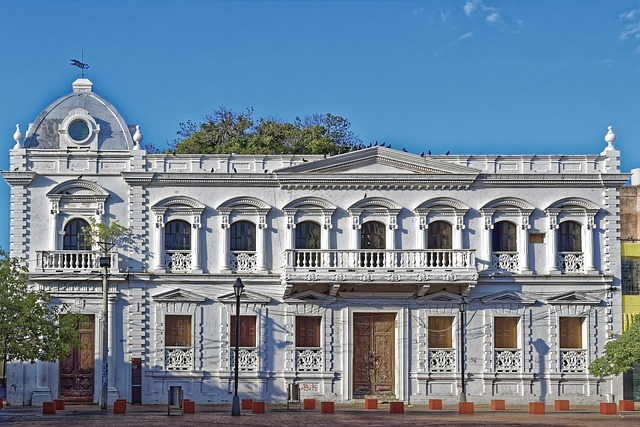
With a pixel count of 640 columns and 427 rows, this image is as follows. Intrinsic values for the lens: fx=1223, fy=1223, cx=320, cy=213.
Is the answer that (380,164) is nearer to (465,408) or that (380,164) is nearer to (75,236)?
(465,408)

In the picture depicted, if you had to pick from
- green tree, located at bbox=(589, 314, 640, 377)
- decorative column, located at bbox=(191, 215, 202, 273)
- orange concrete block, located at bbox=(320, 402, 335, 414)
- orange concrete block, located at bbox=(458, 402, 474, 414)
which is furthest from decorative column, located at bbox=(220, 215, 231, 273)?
green tree, located at bbox=(589, 314, 640, 377)

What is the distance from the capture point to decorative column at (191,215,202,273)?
48156mm

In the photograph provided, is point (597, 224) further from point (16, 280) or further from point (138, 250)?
point (16, 280)

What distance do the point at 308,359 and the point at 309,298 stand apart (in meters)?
2.39

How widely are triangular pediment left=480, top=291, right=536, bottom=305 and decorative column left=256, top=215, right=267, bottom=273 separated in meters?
8.73

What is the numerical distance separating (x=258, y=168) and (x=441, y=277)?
8474 mm

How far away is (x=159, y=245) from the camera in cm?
4816

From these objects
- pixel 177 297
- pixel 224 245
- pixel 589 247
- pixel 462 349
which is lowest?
pixel 462 349

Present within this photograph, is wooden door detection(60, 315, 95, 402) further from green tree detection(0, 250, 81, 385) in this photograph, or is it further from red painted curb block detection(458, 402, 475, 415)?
red painted curb block detection(458, 402, 475, 415)

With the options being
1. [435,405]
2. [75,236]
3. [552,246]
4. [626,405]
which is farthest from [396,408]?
[75,236]

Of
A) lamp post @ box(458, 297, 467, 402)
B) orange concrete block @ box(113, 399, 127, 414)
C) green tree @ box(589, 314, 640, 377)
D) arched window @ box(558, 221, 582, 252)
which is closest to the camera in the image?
orange concrete block @ box(113, 399, 127, 414)

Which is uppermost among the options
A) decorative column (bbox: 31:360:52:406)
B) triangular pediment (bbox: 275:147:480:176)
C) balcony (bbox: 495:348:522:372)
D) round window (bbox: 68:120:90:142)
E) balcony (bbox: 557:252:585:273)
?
round window (bbox: 68:120:90:142)

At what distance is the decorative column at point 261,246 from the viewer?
158 feet

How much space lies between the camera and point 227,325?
48062 millimetres
